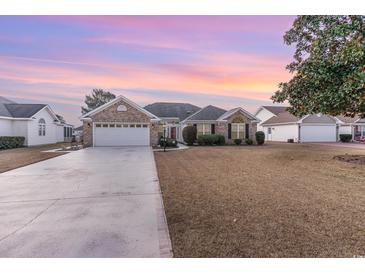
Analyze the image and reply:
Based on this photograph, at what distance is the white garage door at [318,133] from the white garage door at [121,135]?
20151mm

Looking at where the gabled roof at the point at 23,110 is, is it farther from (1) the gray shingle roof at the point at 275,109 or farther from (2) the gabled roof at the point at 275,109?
(1) the gray shingle roof at the point at 275,109

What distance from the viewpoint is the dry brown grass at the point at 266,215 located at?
3.25 meters

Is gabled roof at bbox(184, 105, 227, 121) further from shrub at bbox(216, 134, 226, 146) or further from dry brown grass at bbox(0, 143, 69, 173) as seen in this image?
dry brown grass at bbox(0, 143, 69, 173)

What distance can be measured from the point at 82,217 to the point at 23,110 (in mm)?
26124

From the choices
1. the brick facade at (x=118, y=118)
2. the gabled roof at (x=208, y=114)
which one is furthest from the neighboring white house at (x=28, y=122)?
the gabled roof at (x=208, y=114)

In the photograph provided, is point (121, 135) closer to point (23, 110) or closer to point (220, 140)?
point (220, 140)

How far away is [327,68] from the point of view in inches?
410

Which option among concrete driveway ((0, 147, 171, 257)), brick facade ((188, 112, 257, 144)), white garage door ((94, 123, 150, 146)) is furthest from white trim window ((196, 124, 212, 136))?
concrete driveway ((0, 147, 171, 257))

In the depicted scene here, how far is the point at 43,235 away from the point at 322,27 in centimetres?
1305

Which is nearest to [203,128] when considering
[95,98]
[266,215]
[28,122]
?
[28,122]

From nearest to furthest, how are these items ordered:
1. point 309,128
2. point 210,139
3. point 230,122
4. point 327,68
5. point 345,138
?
point 327,68, point 210,139, point 230,122, point 345,138, point 309,128

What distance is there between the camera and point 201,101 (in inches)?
1507

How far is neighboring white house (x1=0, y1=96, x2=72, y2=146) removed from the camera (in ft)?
78.2
